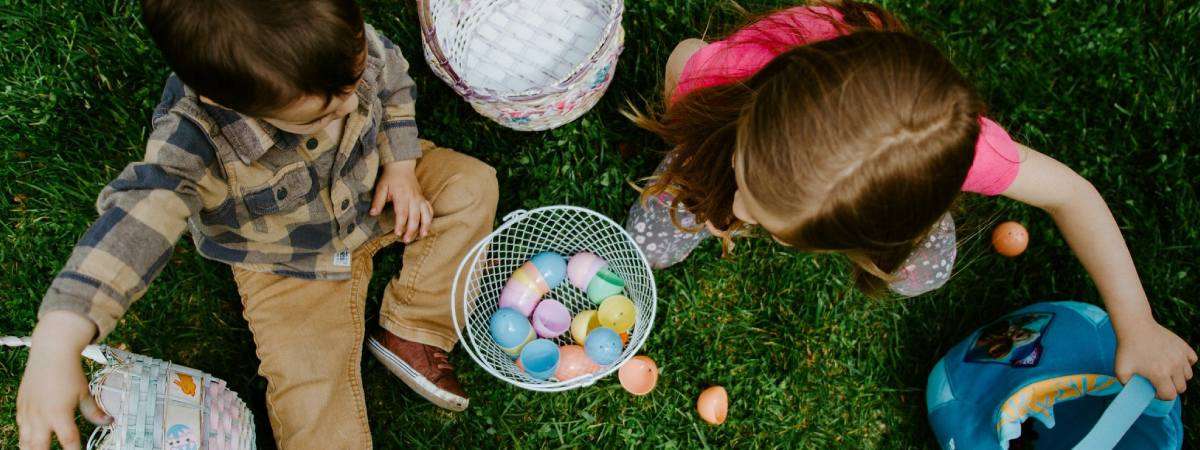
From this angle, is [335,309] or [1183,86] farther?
[1183,86]

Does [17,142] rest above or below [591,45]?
below

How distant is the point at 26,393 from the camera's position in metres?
1.20

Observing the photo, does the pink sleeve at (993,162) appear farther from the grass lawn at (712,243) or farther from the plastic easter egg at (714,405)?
the plastic easter egg at (714,405)

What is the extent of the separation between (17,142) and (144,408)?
42.6 inches

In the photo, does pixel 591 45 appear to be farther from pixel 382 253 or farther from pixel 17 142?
pixel 17 142

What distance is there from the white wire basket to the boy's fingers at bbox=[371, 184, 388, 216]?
0.25 metres

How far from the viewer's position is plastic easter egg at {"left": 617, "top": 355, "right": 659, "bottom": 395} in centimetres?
197

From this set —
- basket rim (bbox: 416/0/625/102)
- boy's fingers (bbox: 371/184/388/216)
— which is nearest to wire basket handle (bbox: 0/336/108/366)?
boy's fingers (bbox: 371/184/388/216)

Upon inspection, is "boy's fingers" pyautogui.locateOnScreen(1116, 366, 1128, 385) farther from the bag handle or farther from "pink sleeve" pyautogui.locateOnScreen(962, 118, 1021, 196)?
"pink sleeve" pyautogui.locateOnScreen(962, 118, 1021, 196)

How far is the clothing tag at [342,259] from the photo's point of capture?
6.07 feet

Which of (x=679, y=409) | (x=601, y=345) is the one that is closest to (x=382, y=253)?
(x=601, y=345)

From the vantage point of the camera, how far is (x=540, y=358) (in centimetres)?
185

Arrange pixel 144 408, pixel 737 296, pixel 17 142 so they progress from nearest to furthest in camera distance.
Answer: pixel 144 408, pixel 17 142, pixel 737 296

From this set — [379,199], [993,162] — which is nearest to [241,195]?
[379,199]
